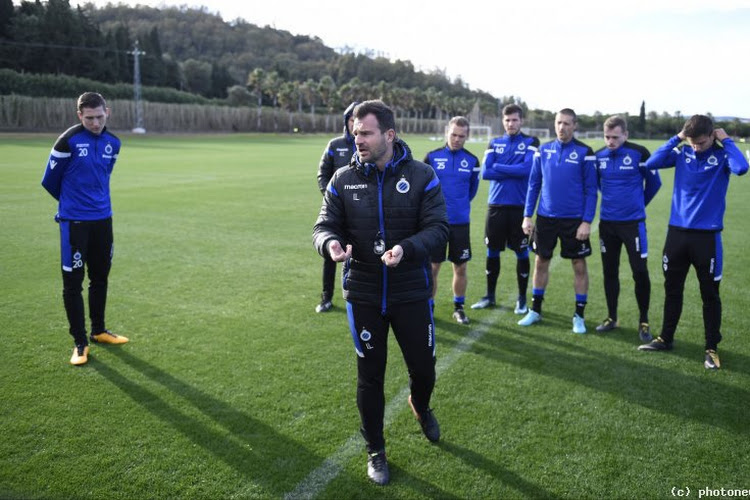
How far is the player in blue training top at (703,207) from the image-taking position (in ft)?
17.2

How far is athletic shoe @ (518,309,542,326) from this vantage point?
Result: 6430 millimetres

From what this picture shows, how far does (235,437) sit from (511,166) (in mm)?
4458

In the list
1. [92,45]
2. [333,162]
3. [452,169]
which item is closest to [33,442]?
[333,162]

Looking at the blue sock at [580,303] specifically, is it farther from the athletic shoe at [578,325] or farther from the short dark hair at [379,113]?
the short dark hair at [379,113]

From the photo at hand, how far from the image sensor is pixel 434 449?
12.8 feet

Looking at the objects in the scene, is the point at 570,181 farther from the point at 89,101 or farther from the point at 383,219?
the point at 89,101

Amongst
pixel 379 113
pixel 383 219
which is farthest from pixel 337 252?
pixel 379 113

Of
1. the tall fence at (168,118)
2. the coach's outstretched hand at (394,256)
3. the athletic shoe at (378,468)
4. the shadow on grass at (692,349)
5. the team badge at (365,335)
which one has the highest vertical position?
the tall fence at (168,118)

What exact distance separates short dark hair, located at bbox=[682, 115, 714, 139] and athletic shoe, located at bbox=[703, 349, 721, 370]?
6.73ft

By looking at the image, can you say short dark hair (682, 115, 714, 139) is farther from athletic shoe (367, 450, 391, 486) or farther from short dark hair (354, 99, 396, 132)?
athletic shoe (367, 450, 391, 486)

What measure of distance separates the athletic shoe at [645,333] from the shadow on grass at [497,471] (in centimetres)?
311

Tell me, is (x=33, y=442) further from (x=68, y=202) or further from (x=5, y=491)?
(x=68, y=202)

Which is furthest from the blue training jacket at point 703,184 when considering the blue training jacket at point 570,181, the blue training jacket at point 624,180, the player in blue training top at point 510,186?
the player in blue training top at point 510,186

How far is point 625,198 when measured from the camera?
19.8 feet
